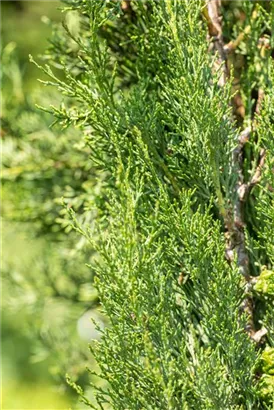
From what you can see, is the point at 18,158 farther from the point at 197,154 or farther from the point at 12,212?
the point at 197,154

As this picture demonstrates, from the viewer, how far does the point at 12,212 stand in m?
2.06

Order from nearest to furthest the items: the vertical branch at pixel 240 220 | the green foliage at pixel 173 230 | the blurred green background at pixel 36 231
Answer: the green foliage at pixel 173 230
the vertical branch at pixel 240 220
the blurred green background at pixel 36 231

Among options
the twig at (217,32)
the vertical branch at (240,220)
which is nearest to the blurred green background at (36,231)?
the twig at (217,32)

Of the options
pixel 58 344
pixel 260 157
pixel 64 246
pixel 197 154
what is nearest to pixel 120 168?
pixel 197 154

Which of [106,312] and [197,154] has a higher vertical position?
[197,154]

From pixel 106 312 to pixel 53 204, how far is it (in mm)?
1011

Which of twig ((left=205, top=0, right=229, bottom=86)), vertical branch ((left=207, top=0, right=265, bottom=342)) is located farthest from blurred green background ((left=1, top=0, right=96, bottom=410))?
vertical branch ((left=207, top=0, right=265, bottom=342))

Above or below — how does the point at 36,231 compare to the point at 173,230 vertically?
below

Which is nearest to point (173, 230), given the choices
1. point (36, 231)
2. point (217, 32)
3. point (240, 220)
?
point (240, 220)

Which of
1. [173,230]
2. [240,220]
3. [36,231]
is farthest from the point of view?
[36,231]

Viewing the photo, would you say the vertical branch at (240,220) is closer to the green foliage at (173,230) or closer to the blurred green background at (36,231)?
the green foliage at (173,230)

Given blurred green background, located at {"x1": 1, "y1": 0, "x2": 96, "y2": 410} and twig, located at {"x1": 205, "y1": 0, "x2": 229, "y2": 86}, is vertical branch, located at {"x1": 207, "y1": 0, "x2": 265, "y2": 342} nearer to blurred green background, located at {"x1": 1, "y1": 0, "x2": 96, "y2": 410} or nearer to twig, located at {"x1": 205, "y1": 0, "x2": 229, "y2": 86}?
twig, located at {"x1": 205, "y1": 0, "x2": 229, "y2": 86}

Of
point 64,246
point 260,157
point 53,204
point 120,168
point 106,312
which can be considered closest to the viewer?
point 120,168

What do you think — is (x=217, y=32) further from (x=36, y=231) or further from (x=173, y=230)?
(x=36, y=231)
